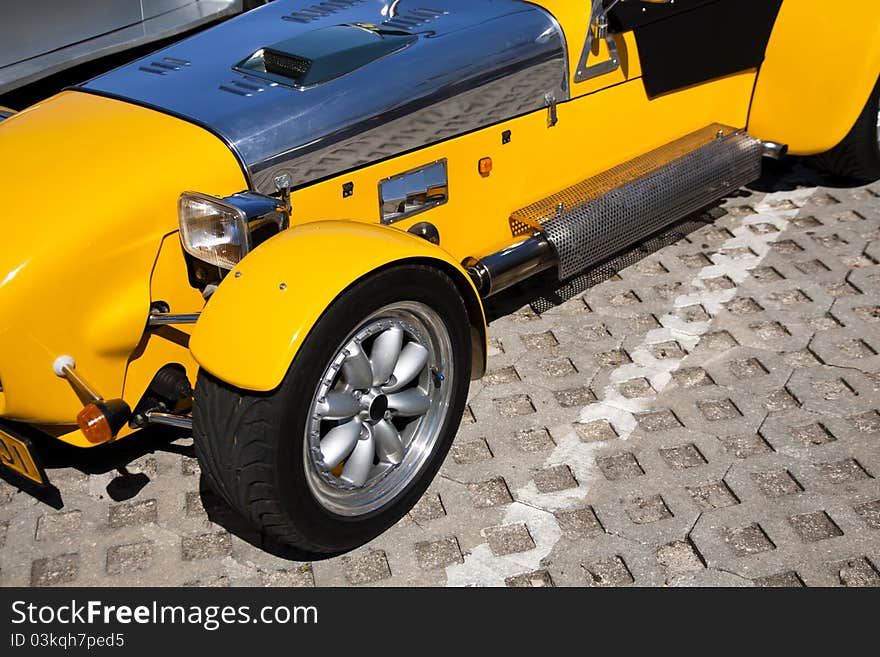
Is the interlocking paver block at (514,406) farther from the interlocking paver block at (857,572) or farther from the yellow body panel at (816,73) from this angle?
the yellow body panel at (816,73)

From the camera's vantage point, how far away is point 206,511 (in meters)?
3.24

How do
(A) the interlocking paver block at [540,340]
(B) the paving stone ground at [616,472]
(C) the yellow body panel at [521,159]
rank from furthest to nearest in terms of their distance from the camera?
(A) the interlocking paver block at [540,340] → (C) the yellow body panel at [521,159] → (B) the paving stone ground at [616,472]

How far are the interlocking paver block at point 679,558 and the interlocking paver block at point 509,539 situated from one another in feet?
1.34

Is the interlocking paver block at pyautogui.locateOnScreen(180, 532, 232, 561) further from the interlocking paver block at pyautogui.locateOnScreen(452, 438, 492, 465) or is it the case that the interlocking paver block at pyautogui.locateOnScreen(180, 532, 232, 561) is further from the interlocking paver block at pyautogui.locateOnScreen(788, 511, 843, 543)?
the interlocking paver block at pyautogui.locateOnScreen(788, 511, 843, 543)

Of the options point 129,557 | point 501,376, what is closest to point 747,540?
point 501,376

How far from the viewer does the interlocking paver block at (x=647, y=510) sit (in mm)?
3148

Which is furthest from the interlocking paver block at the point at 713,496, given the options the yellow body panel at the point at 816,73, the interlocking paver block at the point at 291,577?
the yellow body panel at the point at 816,73

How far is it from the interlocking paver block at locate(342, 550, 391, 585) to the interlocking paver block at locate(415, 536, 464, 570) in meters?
0.11

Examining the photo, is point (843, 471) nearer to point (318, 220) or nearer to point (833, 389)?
point (833, 389)

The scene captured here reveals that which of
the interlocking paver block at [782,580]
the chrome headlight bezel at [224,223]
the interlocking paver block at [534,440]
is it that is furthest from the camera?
the interlocking paver block at [534,440]

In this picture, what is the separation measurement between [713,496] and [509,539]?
71cm

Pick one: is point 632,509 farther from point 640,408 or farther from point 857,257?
point 857,257

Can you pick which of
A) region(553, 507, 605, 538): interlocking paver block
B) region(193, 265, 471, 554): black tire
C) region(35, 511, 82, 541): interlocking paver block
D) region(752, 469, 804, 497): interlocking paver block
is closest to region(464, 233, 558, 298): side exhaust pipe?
region(193, 265, 471, 554): black tire

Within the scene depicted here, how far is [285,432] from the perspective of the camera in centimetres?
266
